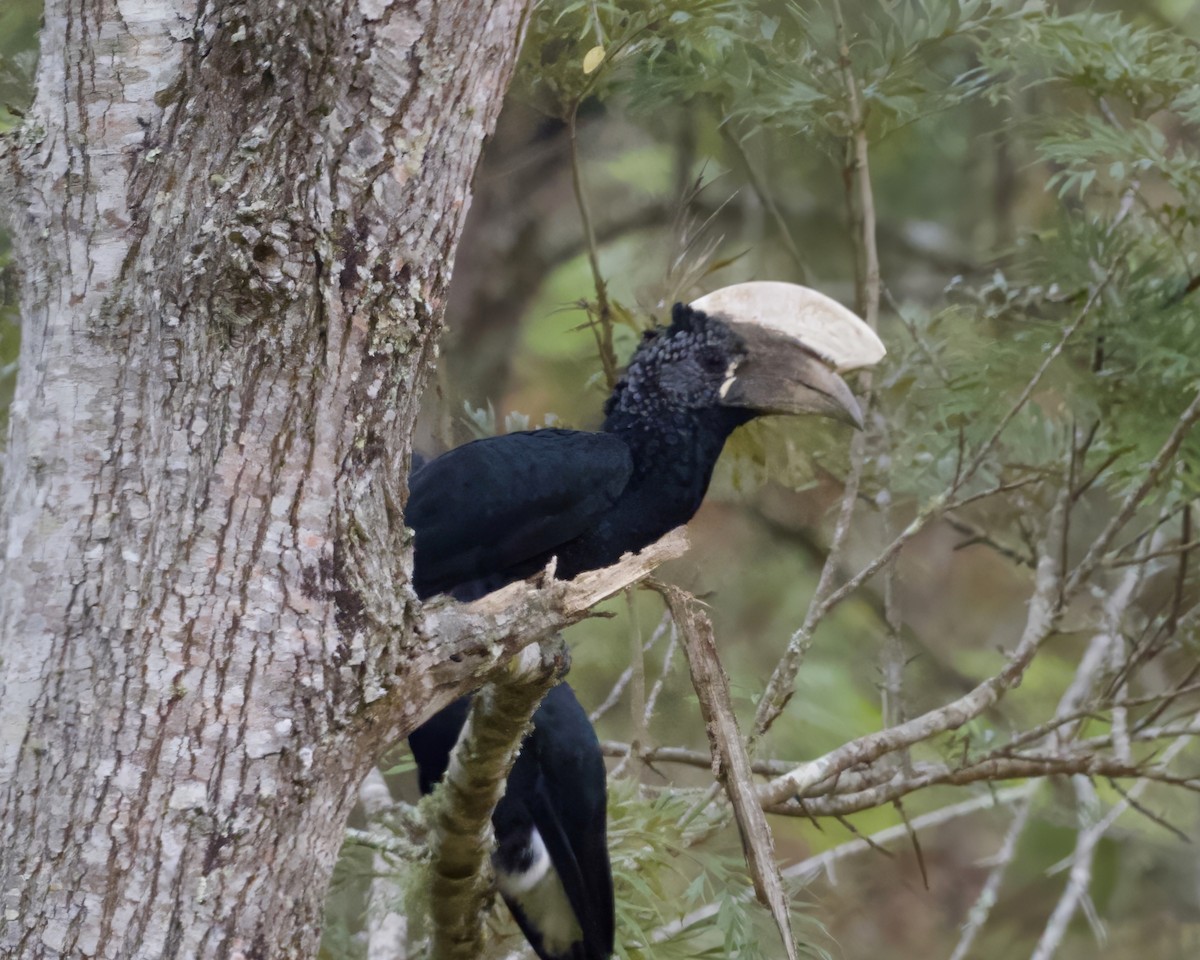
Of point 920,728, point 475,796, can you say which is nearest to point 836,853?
point 920,728

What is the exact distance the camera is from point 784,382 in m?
1.70

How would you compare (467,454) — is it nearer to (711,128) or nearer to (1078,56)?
(1078,56)

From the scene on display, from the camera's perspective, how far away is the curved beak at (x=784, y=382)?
1651 millimetres

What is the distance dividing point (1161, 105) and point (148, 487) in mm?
1529

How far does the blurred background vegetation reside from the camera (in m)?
1.81

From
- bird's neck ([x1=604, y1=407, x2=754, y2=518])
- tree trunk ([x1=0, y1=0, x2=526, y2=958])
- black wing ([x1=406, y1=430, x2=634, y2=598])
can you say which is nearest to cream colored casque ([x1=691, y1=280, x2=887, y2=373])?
bird's neck ([x1=604, y1=407, x2=754, y2=518])

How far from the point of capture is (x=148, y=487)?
2.93 ft

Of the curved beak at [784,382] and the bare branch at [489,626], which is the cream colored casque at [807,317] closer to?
the curved beak at [784,382]

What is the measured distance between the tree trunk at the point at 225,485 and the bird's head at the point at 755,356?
78 cm

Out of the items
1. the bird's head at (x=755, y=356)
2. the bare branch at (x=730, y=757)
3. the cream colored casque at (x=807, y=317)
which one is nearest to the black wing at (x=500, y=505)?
the bird's head at (x=755, y=356)

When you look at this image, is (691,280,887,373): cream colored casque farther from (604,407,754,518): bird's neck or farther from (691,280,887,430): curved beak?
(604,407,754,518): bird's neck

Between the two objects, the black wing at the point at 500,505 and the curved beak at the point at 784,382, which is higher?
the curved beak at the point at 784,382

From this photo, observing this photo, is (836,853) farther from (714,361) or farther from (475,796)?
(475,796)

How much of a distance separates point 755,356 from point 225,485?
3.20 feet
